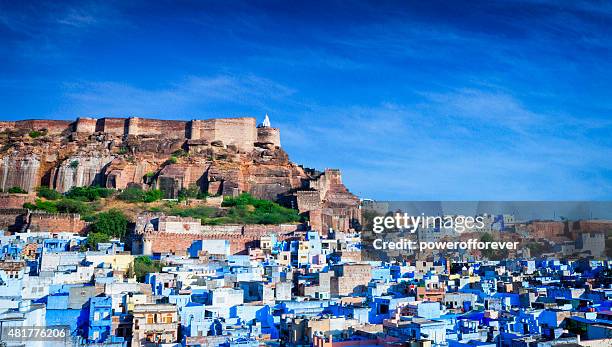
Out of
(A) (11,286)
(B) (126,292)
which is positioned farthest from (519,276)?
(A) (11,286)

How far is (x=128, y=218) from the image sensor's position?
31.9 metres

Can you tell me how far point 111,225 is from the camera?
1195 inches

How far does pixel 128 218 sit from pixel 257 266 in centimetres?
1103

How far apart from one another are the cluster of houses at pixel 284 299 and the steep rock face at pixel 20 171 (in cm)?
1358

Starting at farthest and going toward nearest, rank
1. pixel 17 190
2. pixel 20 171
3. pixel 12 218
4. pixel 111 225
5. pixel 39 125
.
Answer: pixel 39 125
pixel 20 171
pixel 17 190
pixel 12 218
pixel 111 225

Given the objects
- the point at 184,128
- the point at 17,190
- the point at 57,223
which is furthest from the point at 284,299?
the point at 184,128

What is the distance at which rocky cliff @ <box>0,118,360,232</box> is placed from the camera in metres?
38.7

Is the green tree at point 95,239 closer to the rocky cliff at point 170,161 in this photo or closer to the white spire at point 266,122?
the rocky cliff at point 170,161

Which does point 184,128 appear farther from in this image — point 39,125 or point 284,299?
point 284,299

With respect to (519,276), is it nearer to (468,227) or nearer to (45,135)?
(468,227)

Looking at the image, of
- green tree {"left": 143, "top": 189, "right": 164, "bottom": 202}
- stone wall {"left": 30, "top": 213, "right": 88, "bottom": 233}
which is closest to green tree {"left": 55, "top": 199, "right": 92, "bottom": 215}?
stone wall {"left": 30, "top": 213, "right": 88, "bottom": 233}

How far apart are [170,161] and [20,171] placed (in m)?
8.46

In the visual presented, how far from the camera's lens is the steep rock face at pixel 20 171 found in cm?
3944

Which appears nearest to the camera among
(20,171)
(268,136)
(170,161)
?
(20,171)
